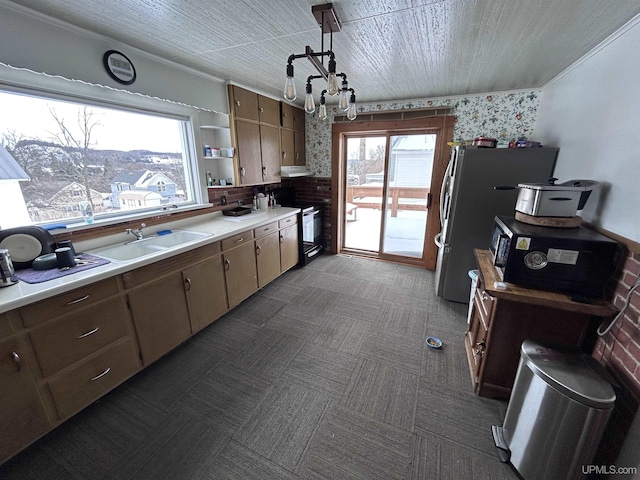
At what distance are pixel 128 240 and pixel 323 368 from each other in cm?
193

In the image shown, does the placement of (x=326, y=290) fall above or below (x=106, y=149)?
below

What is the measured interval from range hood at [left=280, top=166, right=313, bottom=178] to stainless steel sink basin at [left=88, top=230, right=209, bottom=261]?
1.60 metres

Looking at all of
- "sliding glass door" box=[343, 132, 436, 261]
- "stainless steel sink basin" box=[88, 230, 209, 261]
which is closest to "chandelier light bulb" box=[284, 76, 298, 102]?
"stainless steel sink basin" box=[88, 230, 209, 261]

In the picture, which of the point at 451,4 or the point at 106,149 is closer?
the point at 451,4

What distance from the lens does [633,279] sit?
1231 millimetres

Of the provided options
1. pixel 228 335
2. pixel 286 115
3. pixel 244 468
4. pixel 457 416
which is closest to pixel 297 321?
pixel 228 335

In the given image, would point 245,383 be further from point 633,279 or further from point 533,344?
point 633,279

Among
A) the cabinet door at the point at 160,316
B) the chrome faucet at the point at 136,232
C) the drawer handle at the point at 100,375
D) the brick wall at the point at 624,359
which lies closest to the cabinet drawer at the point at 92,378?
the drawer handle at the point at 100,375

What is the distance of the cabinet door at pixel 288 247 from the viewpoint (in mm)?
3340

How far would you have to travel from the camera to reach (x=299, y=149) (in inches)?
156

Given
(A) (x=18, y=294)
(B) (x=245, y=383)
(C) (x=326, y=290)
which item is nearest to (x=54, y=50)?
(A) (x=18, y=294)

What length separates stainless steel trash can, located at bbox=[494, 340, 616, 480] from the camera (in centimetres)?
108

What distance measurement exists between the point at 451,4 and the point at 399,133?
89.6 inches

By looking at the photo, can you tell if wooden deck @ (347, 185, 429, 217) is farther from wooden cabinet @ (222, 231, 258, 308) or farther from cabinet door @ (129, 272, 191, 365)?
cabinet door @ (129, 272, 191, 365)
